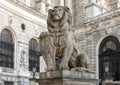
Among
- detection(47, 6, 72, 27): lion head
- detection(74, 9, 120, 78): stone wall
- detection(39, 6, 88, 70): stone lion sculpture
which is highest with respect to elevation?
detection(74, 9, 120, 78): stone wall

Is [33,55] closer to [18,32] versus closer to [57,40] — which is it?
[18,32]

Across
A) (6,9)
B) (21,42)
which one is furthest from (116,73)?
(6,9)

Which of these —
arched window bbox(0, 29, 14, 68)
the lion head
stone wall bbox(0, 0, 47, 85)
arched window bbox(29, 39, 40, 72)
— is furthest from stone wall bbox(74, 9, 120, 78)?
the lion head

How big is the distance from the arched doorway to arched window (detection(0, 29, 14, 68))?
352 inches

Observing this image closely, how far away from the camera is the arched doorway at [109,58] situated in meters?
24.9

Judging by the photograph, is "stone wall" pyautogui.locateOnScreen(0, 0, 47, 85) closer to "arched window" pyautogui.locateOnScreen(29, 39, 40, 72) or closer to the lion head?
"arched window" pyautogui.locateOnScreen(29, 39, 40, 72)

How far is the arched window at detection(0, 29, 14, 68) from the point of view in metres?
23.2

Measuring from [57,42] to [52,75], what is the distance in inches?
34.9

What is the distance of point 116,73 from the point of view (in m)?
24.7

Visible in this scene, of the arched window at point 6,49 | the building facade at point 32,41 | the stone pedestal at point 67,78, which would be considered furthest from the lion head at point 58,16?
the arched window at point 6,49

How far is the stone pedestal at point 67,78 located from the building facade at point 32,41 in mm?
15596

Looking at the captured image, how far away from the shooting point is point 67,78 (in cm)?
626

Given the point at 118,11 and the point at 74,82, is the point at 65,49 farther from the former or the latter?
the point at 118,11

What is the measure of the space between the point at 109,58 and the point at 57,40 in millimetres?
19733
